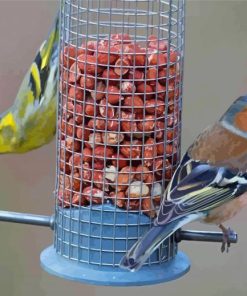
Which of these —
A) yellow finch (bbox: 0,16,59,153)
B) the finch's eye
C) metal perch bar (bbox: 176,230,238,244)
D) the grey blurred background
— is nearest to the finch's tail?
metal perch bar (bbox: 176,230,238,244)

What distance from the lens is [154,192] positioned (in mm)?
5328

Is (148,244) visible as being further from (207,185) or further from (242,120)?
(242,120)

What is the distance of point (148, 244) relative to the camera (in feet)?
16.9

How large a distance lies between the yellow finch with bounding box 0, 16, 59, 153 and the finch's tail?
1274 millimetres

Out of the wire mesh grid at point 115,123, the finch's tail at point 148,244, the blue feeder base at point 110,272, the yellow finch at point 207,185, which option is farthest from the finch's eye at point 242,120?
the blue feeder base at point 110,272

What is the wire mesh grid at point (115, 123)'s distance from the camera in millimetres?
5242

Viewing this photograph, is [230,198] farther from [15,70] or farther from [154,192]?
[15,70]

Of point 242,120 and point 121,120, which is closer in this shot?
point 121,120

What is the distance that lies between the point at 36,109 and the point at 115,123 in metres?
1.30

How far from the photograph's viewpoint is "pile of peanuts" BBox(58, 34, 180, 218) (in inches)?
206

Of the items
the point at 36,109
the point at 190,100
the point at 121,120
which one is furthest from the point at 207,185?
the point at 190,100

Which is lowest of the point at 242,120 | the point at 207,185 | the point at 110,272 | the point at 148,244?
the point at 110,272

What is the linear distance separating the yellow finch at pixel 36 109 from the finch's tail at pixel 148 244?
1.27 metres

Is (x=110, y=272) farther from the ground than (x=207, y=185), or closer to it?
closer to it
